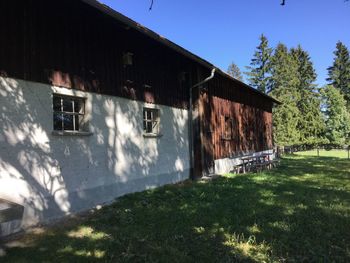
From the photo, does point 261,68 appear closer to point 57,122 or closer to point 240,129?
point 240,129

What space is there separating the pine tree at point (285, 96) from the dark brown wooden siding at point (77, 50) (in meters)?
33.0

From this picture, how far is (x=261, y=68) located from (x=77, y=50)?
149 feet

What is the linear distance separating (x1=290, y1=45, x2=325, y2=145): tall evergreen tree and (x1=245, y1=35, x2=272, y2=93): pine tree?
571cm

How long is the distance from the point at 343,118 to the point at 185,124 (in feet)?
140

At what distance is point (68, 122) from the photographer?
7711 mm

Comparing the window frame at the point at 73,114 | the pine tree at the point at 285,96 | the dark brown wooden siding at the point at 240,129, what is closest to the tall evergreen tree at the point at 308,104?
the pine tree at the point at 285,96

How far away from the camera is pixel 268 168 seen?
56.2 feet

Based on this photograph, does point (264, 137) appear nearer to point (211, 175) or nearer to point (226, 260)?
point (211, 175)

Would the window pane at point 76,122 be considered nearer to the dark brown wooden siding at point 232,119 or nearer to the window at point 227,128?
the dark brown wooden siding at point 232,119

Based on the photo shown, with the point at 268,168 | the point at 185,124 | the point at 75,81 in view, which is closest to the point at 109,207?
the point at 75,81

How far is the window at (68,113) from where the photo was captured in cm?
738

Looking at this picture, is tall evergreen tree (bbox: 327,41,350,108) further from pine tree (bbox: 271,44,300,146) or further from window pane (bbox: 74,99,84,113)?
window pane (bbox: 74,99,84,113)

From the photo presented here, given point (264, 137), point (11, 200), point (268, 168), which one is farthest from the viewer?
point (264, 137)

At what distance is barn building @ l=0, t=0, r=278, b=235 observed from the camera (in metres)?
6.31
